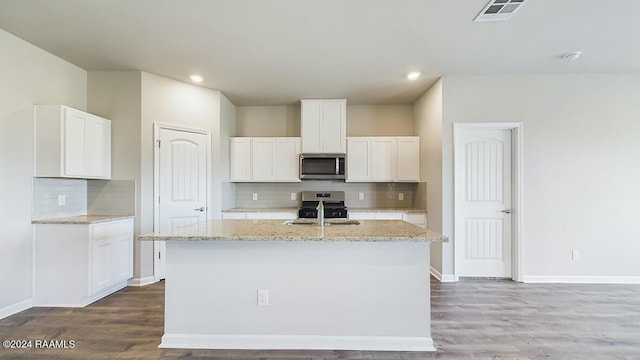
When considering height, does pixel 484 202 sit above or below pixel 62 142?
below

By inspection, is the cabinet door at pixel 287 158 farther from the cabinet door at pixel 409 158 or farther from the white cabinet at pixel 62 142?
the white cabinet at pixel 62 142

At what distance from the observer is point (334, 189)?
16.9ft

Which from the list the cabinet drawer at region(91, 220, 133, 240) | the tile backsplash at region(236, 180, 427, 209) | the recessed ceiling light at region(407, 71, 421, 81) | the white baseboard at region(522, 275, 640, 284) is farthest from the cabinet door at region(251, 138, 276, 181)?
the white baseboard at region(522, 275, 640, 284)

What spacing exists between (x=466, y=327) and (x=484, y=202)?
1.91 metres

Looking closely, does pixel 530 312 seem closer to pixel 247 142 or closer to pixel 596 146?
pixel 596 146

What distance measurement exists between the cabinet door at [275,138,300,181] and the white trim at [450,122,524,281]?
234cm

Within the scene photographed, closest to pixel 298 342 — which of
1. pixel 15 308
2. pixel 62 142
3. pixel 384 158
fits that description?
pixel 15 308

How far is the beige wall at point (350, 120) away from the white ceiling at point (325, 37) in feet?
3.79

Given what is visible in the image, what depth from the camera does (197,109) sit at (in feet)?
13.8

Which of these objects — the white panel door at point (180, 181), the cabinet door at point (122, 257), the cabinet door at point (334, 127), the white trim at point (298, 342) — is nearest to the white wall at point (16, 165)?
the cabinet door at point (122, 257)

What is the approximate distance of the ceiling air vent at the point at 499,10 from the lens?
229cm

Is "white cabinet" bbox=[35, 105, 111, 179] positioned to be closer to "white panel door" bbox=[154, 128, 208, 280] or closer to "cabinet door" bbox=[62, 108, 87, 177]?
"cabinet door" bbox=[62, 108, 87, 177]

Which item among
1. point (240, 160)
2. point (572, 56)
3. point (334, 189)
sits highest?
point (572, 56)

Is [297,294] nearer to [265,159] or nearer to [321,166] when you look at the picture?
[321,166]
